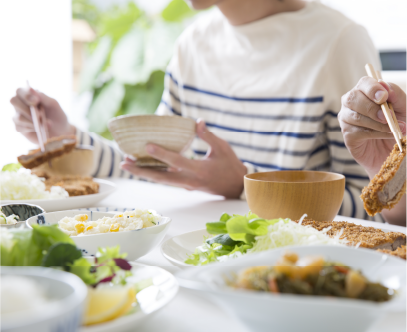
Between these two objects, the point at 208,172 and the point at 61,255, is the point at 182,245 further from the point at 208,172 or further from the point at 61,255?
the point at 208,172

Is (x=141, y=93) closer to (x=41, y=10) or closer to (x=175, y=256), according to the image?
(x=41, y=10)

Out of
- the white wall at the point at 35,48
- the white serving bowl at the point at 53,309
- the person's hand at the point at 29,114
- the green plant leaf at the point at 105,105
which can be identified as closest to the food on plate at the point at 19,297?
the white serving bowl at the point at 53,309

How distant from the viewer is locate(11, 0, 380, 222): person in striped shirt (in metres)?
1.53

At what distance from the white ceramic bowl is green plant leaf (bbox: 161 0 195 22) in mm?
3867

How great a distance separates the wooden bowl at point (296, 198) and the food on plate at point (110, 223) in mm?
229

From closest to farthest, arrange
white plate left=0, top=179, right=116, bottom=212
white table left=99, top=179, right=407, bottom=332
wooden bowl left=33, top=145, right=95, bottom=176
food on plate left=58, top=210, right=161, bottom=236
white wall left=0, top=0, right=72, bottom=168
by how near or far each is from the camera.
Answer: white table left=99, top=179, right=407, bottom=332 < food on plate left=58, top=210, right=161, bottom=236 < white plate left=0, top=179, right=116, bottom=212 < wooden bowl left=33, top=145, right=95, bottom=176 < white wall left=0, top=0, right=72, bottom=168

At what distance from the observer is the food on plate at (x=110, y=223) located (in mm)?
736

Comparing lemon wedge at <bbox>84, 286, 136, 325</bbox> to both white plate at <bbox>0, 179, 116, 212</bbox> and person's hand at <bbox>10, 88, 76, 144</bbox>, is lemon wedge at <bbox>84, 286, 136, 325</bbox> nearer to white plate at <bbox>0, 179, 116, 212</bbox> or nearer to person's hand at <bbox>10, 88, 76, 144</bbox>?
white plate at <bbox>0, 179, 116, 212</bbox>

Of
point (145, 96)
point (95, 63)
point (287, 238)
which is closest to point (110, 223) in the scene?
point (287, 238)

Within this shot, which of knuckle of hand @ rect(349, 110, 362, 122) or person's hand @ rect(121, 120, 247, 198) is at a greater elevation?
knuckle of hand @ rect(349, 110, 362, 122)

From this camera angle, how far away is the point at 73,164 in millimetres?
1562

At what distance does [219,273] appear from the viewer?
1.37ft

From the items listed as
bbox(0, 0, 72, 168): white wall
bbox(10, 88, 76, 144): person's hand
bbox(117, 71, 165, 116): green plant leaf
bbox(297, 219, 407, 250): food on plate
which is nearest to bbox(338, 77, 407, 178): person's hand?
bbox(297, 219, 407, 250): food on plate

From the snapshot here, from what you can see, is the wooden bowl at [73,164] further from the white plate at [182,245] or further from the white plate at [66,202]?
the white plate at [182,245]
